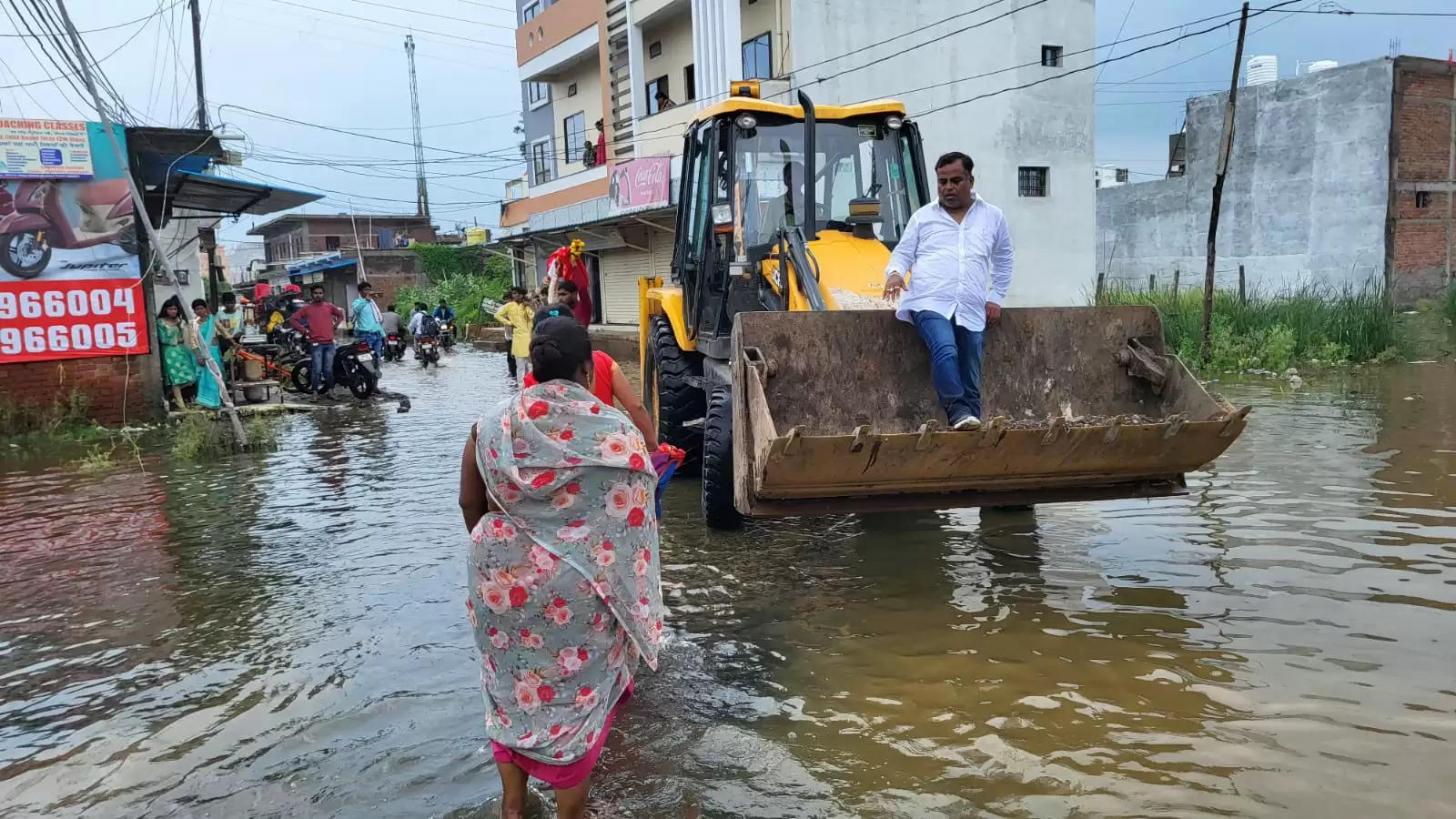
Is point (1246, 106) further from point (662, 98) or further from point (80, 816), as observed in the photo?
point (80, 816)

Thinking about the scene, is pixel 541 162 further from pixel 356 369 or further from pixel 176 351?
pixel 176 351

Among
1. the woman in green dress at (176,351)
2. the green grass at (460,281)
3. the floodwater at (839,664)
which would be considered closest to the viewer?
the floodwater at (839,664)

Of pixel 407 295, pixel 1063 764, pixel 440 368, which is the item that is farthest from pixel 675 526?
pixel 407 295

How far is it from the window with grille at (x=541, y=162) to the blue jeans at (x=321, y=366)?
58.0 feet

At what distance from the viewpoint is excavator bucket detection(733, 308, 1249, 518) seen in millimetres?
4359

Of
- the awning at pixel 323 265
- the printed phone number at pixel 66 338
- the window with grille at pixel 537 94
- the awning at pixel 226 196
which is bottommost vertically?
the printed phone number at pixel 66 338

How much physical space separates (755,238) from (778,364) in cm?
151

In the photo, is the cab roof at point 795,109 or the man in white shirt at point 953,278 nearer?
the man in white shirt at point 953,278

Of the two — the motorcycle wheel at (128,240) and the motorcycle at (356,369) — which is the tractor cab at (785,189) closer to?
the motorcycle wheel at (128,240)

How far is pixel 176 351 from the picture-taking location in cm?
1288

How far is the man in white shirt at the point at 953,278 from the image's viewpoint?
199 inches

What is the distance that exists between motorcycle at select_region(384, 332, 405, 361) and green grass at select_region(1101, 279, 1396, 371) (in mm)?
17645

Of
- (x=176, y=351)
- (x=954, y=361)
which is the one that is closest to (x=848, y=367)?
(x=954, y=361)

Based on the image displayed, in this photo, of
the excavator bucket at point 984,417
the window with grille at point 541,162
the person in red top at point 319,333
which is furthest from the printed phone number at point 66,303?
the window with grille at point 541,162
